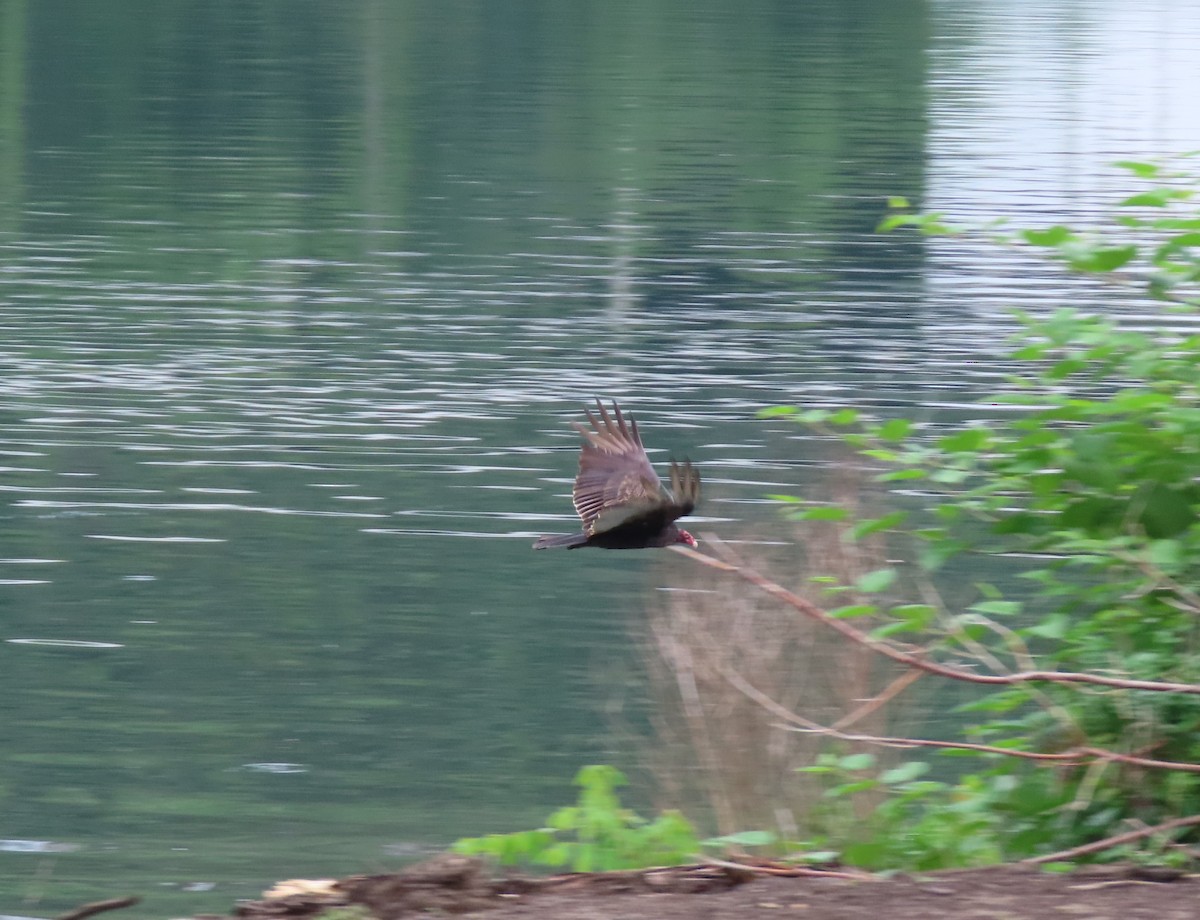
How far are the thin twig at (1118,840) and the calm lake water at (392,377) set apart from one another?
425 centimetres

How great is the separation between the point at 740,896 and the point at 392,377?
15524 millimetres

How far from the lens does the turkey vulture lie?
6.51 meters

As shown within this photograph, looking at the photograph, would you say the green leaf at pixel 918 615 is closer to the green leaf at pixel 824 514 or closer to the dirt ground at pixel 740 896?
the green leaf at pixel 824 514

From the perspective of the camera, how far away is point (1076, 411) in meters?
6.17

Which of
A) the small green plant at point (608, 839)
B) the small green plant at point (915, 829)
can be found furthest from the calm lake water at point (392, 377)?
the small green plant at point (915, 829)

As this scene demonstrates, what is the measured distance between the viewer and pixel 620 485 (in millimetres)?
6688

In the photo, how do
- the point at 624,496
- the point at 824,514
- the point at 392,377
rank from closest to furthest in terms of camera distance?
1. the point at 824,514
2. the point at 624,496
3. the point at 392,377

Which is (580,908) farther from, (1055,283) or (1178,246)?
(1055,283)

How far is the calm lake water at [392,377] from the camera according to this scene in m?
11.1

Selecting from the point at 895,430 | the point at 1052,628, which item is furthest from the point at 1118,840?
the point at 895,430

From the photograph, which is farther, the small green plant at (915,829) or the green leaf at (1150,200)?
the small green plant at (915,829)

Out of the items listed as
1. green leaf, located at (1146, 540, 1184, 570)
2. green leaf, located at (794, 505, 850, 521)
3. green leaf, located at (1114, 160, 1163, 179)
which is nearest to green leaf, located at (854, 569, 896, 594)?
green leaf, located at (794, 505, 850, 521)

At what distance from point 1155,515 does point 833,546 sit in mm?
1958

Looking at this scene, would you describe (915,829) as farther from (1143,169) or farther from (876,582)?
(1143,169)
